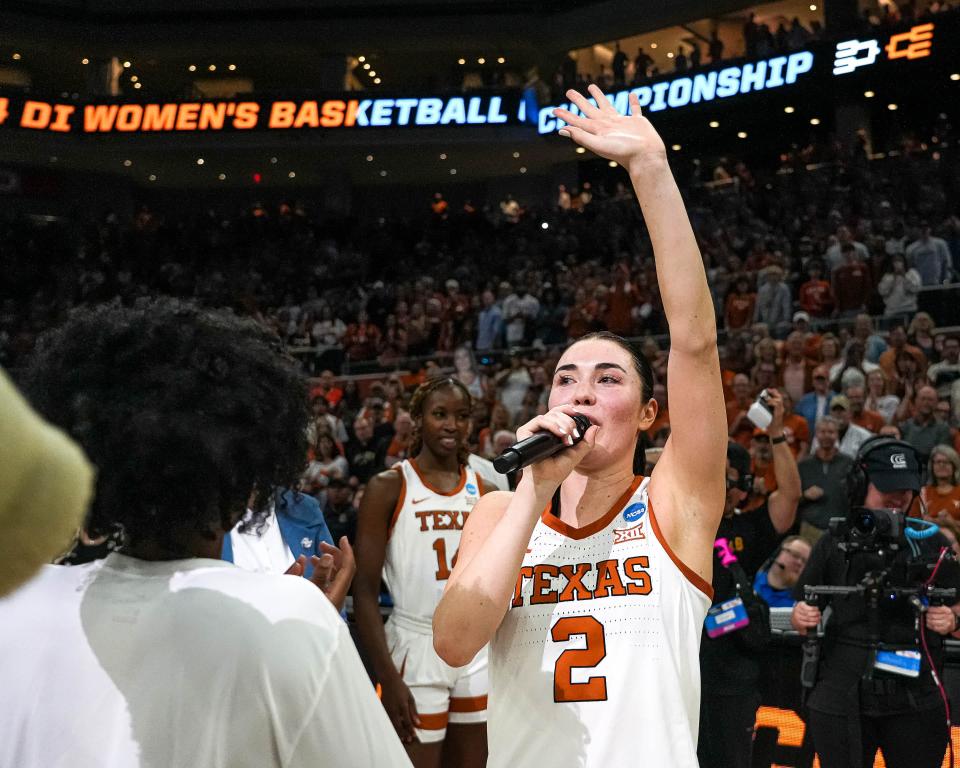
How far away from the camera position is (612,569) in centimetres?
239

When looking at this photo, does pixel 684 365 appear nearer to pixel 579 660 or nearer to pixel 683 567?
pixel 683 567

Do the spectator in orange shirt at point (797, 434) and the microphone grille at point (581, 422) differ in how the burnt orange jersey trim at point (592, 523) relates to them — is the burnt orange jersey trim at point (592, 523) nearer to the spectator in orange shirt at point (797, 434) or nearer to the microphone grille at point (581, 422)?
the microphone grille at point (581, 422)

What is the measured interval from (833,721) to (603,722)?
7.30 feet

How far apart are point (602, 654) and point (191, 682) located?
1169 millimetres

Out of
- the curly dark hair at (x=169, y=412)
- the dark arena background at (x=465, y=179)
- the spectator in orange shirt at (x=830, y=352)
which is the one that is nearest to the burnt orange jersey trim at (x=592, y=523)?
the curly dark hair at (x=169, y=412)

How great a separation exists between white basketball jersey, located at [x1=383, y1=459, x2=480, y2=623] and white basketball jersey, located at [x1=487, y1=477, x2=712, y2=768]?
244cm

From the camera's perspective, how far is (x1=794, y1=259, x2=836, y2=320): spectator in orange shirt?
38.4 feet

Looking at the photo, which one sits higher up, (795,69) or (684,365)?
(795,69)

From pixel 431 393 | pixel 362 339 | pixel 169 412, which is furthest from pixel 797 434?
pixel 362 339

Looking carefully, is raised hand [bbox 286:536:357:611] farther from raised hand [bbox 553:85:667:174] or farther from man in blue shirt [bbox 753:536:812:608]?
man in blue shirt [bbox 753:536:812:608]

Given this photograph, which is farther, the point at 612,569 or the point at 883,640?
the point at 883,640

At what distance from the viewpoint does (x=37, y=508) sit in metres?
0.91

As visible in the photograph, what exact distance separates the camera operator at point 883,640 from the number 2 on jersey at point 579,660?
6.72 feet

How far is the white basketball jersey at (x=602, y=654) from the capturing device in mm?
2240
